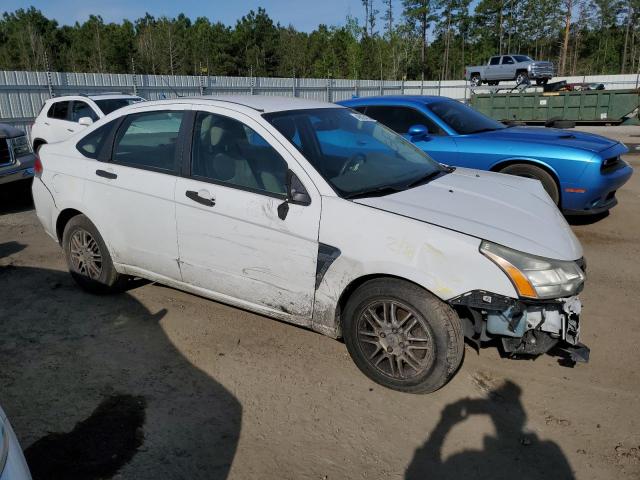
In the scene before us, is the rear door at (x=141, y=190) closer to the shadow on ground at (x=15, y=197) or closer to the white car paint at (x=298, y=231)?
the white car paint at (x=298, y=231)

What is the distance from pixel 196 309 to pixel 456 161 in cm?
382

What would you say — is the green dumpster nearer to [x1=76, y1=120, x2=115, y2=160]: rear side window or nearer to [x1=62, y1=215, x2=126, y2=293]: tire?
[x1=76, y1=120, x2=115, y2=160]: rear side window

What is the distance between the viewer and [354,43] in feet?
147

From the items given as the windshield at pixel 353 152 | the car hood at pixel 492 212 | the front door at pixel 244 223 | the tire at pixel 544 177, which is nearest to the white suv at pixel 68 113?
the front door at pixel 244 223

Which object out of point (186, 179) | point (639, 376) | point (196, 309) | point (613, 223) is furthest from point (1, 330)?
point (613, 223)

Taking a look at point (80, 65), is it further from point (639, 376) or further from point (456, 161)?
point (639, 376)

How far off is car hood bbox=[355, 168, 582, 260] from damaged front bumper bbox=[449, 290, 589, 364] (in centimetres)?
30

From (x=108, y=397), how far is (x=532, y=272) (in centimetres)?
261

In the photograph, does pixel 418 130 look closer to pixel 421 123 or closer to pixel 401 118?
pixel 421 123

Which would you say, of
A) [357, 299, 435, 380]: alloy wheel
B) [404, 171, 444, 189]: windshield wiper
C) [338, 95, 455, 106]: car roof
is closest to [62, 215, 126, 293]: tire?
[357, 299, 435, 380]: alloy wheel

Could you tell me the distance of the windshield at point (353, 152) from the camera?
344 cm

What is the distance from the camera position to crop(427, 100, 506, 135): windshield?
6.82 meters

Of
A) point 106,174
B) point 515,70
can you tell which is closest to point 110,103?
point 106,174

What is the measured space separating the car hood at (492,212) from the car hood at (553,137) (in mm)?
2749
